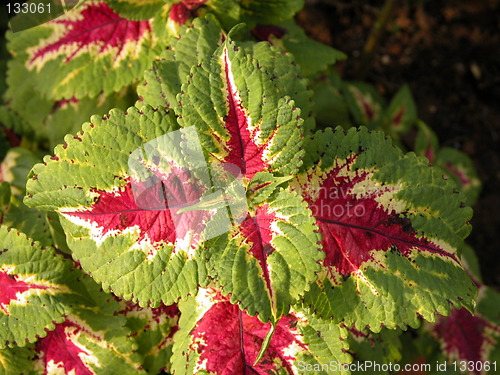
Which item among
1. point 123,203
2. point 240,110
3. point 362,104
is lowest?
point 362,104

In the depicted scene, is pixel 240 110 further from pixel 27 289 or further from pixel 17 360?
pixel 17 360

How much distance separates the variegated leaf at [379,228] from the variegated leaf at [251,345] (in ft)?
0.37

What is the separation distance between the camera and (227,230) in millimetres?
981

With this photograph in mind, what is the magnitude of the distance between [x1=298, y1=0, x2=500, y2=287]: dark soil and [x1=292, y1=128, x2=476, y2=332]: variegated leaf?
1444mm

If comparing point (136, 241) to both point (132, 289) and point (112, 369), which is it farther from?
point (112, 369)

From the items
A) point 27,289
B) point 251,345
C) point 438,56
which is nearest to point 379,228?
point 251,345

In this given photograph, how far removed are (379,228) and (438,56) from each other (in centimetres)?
171

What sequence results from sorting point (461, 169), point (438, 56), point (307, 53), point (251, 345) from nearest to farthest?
1. point (251, 345)
2. point (307, 53)
3. point (461, 169)
4. point (438, 56)

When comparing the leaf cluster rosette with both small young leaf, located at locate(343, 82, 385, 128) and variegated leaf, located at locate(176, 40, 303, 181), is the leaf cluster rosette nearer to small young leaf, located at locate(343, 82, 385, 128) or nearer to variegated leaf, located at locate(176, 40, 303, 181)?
variegated leaf, located at locate(176, 40, 303, 181)

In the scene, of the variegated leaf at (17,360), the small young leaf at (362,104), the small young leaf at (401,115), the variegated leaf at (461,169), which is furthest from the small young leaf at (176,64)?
the variegated leaf at (461,169)

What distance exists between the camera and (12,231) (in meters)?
1.11

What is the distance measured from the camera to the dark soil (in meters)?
2.40

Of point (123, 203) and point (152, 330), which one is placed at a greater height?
point (123, 203)

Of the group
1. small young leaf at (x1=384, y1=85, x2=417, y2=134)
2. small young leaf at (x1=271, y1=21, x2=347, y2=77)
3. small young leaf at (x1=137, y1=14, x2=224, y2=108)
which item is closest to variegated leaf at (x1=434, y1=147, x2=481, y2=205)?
small young leaf at (x1=384, y1=85, x2=417, y2=134)
